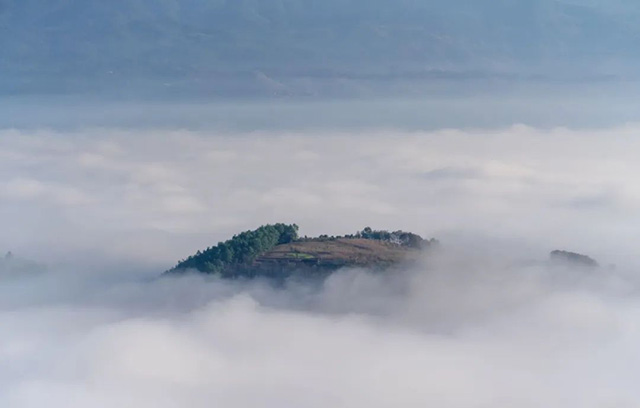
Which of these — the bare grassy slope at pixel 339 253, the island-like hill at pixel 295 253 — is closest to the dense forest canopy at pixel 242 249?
the island-like hill at pixel 295 253

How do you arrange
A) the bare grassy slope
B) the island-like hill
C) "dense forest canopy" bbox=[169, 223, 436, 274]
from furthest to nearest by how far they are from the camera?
"dense forest canopy" bbox=[169, 223, 436, 274] < the bare grassy slope < the island-like hill

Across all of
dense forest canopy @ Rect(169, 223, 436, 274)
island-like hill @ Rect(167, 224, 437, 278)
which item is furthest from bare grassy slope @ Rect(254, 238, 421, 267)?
dense forest canopy @ Rect(169, 223, 436, 274)

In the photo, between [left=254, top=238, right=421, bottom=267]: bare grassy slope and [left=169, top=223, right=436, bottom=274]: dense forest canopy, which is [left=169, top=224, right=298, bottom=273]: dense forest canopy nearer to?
[left=169, top=223, right=436, bottom=274]: dense forest canopy

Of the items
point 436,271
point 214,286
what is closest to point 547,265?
point 436,271

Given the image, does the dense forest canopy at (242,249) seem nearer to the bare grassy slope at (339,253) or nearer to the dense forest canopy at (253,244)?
the dense forest canopy at (253,244)

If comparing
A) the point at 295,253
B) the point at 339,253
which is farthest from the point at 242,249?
the point at 339,253

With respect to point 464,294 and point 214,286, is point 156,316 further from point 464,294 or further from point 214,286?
point 464,294

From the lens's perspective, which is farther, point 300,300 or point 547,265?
point 547,265

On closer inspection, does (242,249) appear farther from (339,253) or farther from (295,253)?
(339,253)
